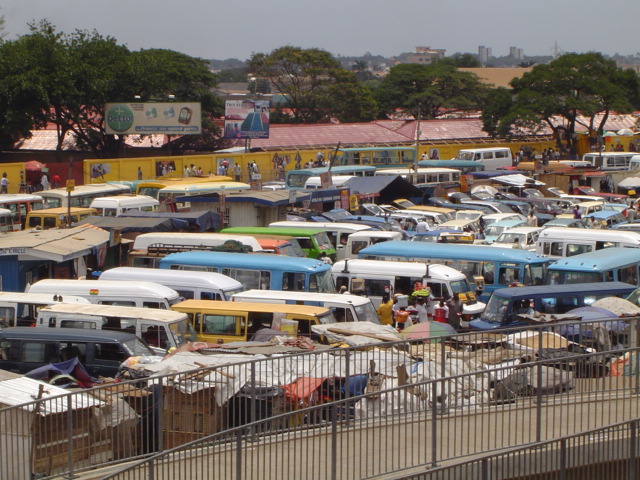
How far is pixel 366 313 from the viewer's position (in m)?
17.7

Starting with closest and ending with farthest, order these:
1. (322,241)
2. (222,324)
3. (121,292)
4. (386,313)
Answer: (222,324) < (121,292) < (386,313) < (322,241)

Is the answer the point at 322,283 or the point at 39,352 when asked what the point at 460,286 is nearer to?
the point at 322,283

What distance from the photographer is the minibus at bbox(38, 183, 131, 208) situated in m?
32.0

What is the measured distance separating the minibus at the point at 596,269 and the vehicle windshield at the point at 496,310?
293cm

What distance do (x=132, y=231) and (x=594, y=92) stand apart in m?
40.4

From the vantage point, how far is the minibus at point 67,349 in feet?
46.5

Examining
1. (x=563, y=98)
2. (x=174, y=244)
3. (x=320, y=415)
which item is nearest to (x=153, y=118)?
(x=174, y=244)

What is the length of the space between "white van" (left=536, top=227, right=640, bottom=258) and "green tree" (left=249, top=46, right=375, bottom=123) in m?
46.3

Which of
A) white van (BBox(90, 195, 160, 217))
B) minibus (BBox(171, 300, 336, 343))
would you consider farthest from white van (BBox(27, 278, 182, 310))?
white van (BBox(90, 195, 160, 217))

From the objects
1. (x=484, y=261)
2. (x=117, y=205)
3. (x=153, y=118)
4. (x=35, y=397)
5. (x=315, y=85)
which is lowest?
(x=35, y=397)

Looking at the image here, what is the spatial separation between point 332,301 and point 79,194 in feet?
57.5

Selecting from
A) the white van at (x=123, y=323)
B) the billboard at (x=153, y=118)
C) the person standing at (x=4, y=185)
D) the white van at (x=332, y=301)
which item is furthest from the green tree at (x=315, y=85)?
the white van at (x=123, y=323)

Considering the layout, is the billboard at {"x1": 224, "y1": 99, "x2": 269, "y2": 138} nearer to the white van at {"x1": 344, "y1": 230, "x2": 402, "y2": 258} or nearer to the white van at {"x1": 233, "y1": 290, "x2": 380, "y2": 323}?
the white van at {"x1": 344, "y1": 230, "x2": 402, "y2": 258}

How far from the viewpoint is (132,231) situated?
1022 inches
